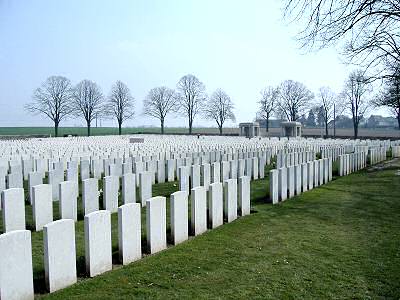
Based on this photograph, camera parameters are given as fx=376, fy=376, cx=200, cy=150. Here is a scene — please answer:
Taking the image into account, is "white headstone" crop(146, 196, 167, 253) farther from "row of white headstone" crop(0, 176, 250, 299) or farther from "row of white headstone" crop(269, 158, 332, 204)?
"row of white headstone" crop(269, 158, 332, 204)

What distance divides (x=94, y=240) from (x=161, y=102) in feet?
201

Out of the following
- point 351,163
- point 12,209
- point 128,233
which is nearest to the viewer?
point 128,233

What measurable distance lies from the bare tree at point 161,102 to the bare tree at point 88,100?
837 cm

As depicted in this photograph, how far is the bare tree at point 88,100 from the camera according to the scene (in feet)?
196

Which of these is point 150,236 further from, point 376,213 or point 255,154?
point 255,154

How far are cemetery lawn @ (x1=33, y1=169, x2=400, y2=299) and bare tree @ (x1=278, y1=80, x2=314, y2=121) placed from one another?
177 ft

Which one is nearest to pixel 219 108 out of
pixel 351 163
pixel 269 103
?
pixel 269 103

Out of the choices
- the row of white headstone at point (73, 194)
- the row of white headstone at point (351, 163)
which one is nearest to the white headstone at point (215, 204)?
the row of white headstone at point (73, 194)

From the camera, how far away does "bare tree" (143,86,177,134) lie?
6475cm

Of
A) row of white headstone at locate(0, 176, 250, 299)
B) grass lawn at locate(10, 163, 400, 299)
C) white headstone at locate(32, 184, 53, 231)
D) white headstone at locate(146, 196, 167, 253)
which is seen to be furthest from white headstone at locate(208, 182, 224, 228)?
white headstone at locate(32, 184, 53, 231)

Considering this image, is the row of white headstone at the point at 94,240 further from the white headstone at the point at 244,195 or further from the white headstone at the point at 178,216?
the white headstone at the point at 244,195

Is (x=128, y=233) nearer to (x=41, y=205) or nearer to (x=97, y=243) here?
(x=97, y=243)

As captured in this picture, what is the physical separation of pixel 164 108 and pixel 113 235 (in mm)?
59292

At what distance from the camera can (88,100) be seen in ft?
199
